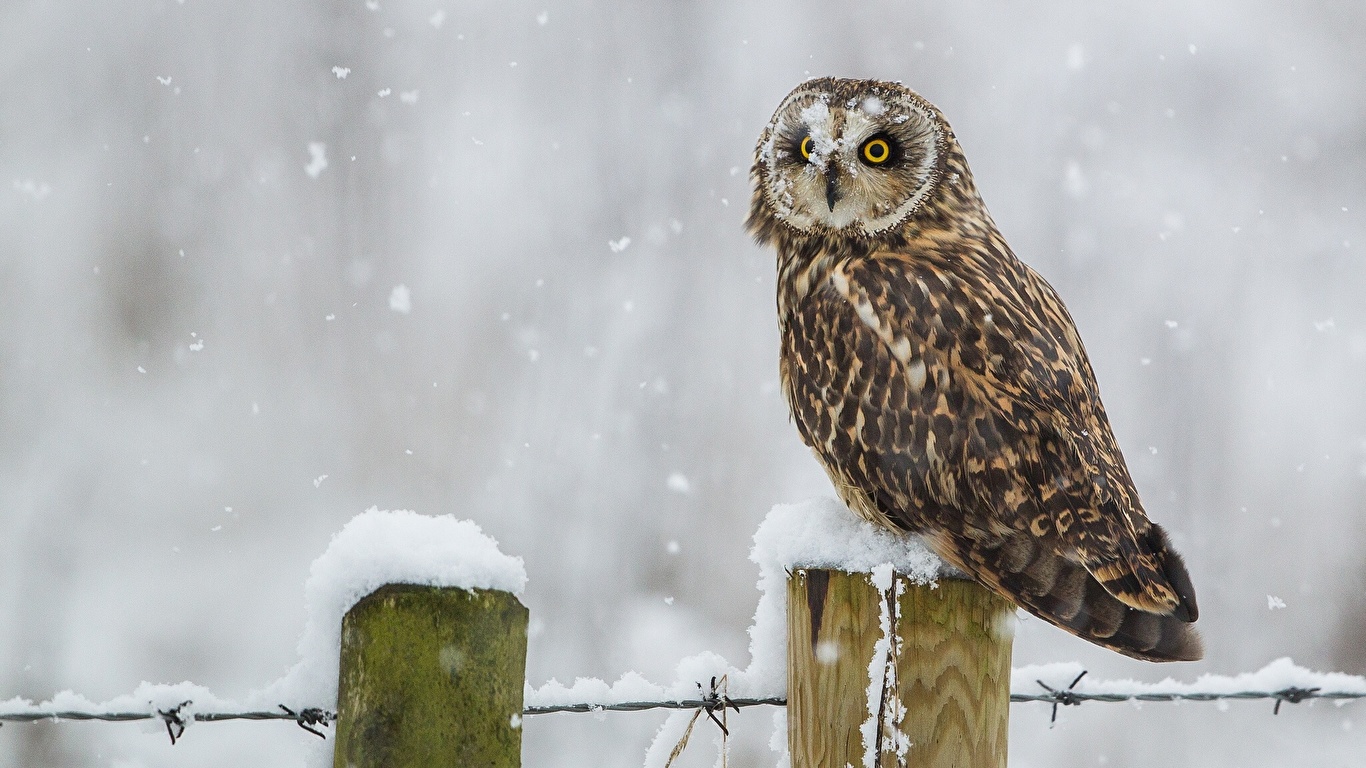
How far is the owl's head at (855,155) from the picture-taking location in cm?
273

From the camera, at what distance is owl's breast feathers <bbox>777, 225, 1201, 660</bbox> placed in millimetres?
2205

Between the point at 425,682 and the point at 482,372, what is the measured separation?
1065cm

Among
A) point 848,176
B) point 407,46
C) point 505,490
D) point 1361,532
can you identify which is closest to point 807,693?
point 848,176

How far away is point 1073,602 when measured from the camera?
218 cm

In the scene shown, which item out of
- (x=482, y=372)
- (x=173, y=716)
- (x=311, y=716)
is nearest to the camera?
(x=311, y=716)

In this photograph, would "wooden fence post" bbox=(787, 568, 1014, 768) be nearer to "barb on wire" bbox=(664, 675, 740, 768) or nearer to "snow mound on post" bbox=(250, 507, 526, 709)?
"barb on wire" bbox=(664, 675, 740, 768)

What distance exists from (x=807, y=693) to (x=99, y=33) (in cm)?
1244

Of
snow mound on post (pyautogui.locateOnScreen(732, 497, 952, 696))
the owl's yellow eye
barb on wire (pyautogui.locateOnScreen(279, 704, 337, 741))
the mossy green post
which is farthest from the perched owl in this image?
barb on wire (pyautogui.locateOnScreen(279, 704, 337, 741))

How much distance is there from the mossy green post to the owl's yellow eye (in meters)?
1.71

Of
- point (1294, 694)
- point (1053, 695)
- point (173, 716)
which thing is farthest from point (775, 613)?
point (1294, 694)

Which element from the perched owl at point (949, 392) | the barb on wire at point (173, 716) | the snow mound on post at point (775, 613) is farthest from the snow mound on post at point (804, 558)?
the barb on wire at point (173, 716)

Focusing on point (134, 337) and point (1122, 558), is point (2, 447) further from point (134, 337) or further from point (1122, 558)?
point (1122, 558)

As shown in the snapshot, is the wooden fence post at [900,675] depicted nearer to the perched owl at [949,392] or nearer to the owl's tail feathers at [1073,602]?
the perched owl at [949,392]

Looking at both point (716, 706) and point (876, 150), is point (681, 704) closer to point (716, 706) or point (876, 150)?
point (716, 706)
